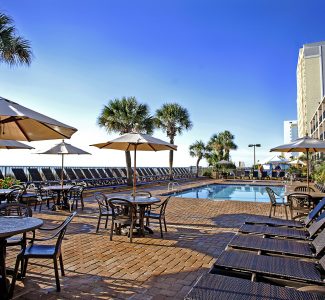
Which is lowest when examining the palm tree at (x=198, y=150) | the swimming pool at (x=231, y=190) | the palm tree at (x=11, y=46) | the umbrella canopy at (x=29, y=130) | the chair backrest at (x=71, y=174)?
the swimming pool at (x=231, y=190)

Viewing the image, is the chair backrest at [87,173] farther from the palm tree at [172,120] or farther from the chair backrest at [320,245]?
the chair backrest at [320,245]

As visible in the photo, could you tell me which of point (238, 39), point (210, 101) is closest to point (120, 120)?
point (210, 101)

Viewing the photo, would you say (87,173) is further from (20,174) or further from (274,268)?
(274,268)

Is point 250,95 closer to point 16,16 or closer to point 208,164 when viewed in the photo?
point 208,164

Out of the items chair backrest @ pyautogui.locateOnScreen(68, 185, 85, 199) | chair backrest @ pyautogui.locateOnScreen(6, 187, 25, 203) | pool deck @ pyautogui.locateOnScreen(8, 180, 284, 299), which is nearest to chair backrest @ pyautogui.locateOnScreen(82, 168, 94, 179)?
chair backrest @ pyautogui.locateOnScreen(68, 185, 85, 199)

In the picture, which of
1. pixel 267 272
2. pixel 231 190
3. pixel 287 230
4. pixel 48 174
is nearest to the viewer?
pixel 267 272

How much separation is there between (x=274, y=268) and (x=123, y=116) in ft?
50.0

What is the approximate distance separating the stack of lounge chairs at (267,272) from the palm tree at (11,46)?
9595 mm

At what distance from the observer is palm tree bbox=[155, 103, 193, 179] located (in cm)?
2447

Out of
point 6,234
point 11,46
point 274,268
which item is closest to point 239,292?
point 274,268

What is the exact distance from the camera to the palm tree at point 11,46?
356 inches

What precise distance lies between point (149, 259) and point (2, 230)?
78.0 inches

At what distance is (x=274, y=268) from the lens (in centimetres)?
220

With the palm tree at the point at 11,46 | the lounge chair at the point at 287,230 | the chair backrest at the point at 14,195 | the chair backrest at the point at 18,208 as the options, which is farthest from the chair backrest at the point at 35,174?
the lounge chair at the point at 287,230
